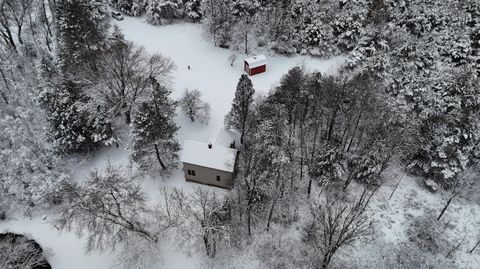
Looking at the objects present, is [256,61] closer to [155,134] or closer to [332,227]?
[155,134]

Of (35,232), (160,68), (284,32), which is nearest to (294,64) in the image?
(284,32)

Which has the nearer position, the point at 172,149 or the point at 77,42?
the point at 172,149

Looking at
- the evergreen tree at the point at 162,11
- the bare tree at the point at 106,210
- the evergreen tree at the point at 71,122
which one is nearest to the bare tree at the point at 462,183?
the bare tree at the point at 106,210

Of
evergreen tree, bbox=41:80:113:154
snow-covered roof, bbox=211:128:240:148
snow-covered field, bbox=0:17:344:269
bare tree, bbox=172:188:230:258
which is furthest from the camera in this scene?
snow-covered roof, bbox=211:128:240:148

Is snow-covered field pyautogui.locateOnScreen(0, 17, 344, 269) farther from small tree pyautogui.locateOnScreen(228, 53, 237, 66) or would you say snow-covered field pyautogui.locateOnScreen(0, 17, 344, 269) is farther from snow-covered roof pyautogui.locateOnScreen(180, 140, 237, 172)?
snow-covered roof pyautogui.locateOnScreen(180, 140, 237, 172)

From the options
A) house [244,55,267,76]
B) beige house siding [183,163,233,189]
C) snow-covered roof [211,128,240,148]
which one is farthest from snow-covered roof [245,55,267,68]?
beige house siding [183,163,233,189]

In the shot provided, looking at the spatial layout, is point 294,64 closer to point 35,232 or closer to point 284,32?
point 284,32
